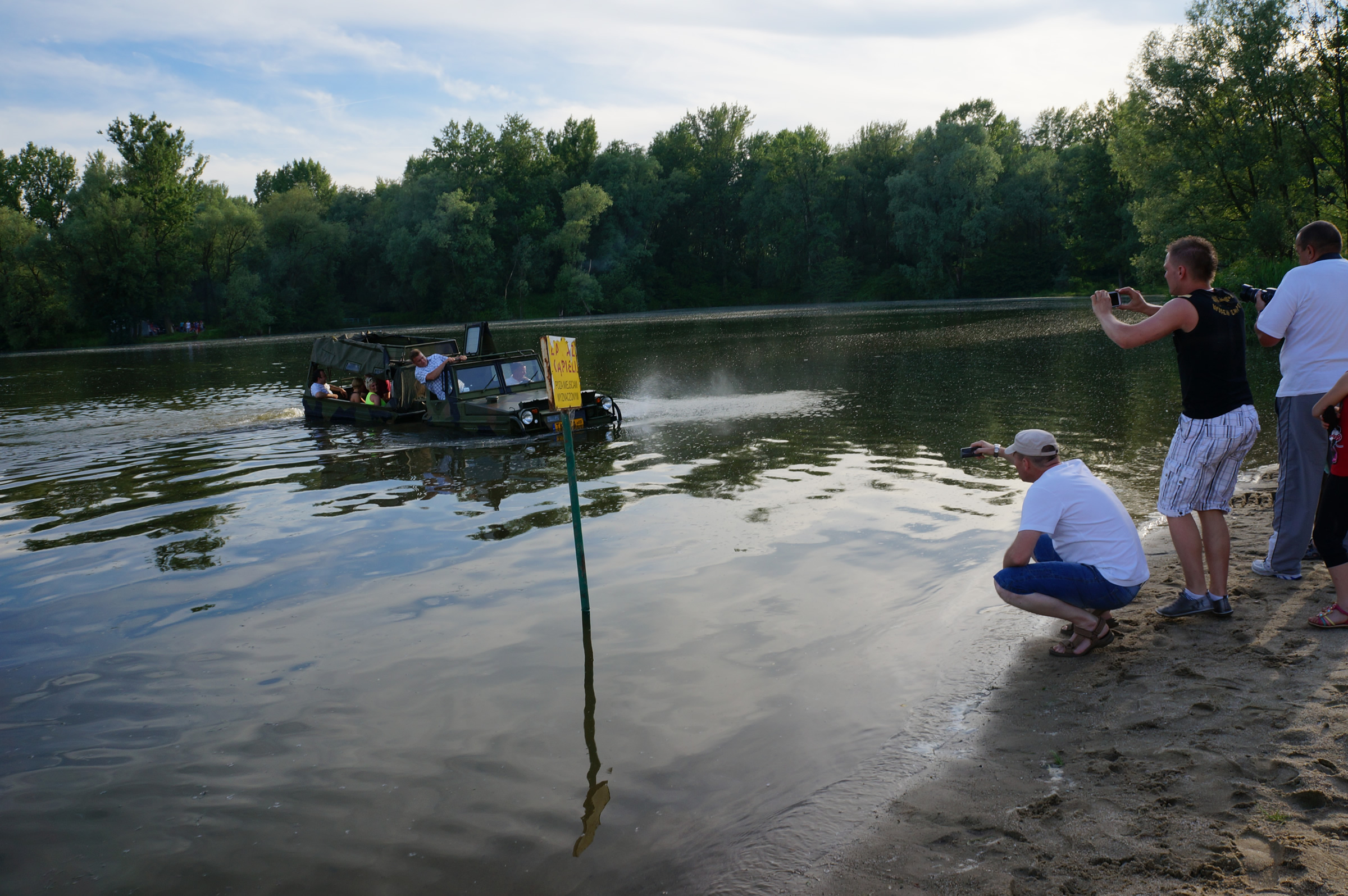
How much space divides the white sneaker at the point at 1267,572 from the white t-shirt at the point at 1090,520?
5.81 ft

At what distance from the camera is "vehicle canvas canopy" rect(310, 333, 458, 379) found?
21359mm

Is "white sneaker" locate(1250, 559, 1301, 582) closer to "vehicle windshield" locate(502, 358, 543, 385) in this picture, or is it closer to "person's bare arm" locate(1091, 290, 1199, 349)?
"person's bare arm" locate(1091, 290, 1199, 349)

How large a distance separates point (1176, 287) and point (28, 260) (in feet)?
298

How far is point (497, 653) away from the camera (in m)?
7.03

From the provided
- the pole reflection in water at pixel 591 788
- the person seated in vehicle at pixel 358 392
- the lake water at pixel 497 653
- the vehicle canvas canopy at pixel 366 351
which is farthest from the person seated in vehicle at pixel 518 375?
the pole reflection in water at pixel 591 788

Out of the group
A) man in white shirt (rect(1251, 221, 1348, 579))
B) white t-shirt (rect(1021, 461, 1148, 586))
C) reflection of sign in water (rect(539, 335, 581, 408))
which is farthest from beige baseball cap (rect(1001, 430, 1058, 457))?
reflection of sign in water (rect(539, 335, 581, 408))

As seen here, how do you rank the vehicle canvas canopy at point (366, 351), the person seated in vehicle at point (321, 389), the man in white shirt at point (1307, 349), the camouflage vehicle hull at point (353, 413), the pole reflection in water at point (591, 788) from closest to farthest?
the pole reflection in water at point (591, 788)
the man in white shirt at point (1307, 349)
the camouflage vehicle hull at point (353, 413)
the vehicle canvas canopy at point (366, 351)
the person seated in vehicle at point (321, 389)

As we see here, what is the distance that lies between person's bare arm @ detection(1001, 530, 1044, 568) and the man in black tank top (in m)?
1.22

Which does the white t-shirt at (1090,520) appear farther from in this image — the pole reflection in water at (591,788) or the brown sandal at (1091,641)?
the pole reflection in water at (591,788)

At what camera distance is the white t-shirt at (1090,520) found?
557 centimetres

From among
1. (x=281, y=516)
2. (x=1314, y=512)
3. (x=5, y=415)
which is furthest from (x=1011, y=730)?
(x=5, y=415)

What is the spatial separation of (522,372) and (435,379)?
1904mm

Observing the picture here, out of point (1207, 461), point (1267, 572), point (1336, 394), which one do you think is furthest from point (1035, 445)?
→ point (1267, 572)

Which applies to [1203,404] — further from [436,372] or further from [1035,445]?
[436,372]
